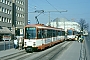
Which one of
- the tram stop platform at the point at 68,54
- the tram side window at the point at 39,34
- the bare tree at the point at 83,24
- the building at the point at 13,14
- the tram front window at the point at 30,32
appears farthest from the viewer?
the bare tree at the point at 83,24

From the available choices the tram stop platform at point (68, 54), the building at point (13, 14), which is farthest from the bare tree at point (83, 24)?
the tram stop platform at point (68, 54)

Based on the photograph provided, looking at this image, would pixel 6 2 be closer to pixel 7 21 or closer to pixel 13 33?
pixel 7 21

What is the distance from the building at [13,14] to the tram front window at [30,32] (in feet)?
Result: 131

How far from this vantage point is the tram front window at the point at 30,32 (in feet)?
71.0

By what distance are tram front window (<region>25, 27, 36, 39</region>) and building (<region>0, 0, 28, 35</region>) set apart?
1574 inches

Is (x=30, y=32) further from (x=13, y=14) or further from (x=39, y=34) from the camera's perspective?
(x=13, y=14)

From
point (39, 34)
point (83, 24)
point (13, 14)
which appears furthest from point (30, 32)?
point (83, 24)

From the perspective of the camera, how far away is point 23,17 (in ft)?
258

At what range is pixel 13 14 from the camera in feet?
230

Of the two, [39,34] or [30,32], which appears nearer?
[30,32]

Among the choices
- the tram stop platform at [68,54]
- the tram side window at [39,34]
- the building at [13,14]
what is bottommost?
the tram stop platform at [68,54]

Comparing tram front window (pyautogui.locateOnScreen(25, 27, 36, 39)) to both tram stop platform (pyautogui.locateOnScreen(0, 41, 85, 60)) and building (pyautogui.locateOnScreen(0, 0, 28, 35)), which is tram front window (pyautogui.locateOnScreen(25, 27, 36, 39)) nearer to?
tram stop platform (pyautogui.locateOnScreen(0, 41, 85, 60))

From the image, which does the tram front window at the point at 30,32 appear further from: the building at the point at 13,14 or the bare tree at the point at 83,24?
the bare tree at the point at 83,24

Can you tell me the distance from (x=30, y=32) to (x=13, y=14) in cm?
4942
